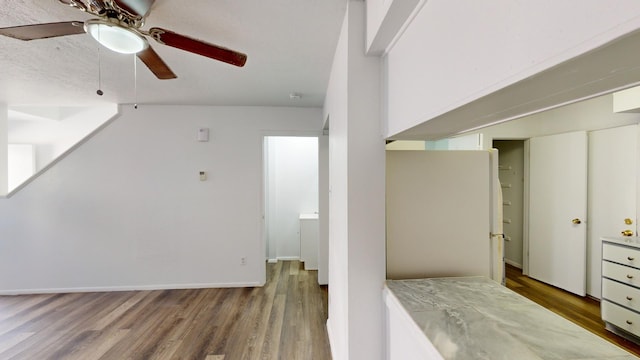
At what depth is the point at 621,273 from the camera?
7.61ft

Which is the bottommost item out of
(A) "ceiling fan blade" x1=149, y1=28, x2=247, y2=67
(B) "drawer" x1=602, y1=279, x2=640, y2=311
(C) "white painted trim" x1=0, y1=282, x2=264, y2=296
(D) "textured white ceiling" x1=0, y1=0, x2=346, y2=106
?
(C) "white painted trim" x1=0, y1=282, x2=264, y2=296

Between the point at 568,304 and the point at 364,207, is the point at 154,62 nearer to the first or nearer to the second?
the point at 364,207

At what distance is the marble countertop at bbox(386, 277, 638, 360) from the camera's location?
34.6 inches

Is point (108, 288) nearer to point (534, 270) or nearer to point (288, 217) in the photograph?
point (288, 217)

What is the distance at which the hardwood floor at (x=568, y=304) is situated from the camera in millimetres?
2370

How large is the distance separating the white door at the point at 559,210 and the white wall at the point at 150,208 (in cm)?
301

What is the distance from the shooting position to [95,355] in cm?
222

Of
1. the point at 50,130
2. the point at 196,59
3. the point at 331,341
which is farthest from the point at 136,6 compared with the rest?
the point at 50,130

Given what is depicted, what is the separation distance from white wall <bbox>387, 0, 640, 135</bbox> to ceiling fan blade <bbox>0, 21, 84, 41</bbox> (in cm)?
162

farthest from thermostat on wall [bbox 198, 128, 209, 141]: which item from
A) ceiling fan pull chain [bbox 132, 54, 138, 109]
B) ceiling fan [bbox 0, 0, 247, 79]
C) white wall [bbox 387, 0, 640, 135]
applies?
white wall [bbox 387, 0, 640, 135]

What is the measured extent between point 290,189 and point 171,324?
2680mm

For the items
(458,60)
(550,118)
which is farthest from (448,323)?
(550,118)

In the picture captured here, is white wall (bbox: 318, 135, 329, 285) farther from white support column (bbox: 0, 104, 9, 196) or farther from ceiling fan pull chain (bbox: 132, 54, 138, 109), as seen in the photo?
white support column (bbox: 0, 104, 9, 196)

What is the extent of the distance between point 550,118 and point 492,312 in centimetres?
368
